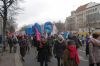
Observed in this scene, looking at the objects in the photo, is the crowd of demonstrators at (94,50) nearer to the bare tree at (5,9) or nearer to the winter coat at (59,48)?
the winter coat at (59,48)

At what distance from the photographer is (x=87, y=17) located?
139 metres

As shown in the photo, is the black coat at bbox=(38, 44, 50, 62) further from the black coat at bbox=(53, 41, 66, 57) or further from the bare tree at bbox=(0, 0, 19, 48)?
the bare tree at bbox=(0, 0, 19, 48)

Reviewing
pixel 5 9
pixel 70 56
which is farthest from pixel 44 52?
pixel 5 9

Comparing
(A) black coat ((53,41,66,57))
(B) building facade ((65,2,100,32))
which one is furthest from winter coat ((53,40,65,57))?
(B) building facade ((65,2,100,32))

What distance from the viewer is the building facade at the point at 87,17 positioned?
412 ft

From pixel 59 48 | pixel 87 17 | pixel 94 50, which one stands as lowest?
pixel 59 48

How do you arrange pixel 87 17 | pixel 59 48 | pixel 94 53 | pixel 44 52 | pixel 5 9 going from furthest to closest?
pixel 87 17
pixel 5 9
pixel 59 48
pixel 44 52
pixel 94 53

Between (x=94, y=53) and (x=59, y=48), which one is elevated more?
(x=94, y=53)

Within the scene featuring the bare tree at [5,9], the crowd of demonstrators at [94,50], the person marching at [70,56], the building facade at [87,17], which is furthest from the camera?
the building facade at [87,17]

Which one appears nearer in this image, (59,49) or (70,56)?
(70,56)

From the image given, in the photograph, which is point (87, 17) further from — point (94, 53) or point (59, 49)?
point (94, 53)

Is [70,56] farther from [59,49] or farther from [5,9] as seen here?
[5,9]

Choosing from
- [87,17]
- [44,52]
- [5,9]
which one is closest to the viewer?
[44,52]

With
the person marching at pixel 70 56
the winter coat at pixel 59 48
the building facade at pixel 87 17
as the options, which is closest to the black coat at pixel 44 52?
the winter coat at pixel 59 48
